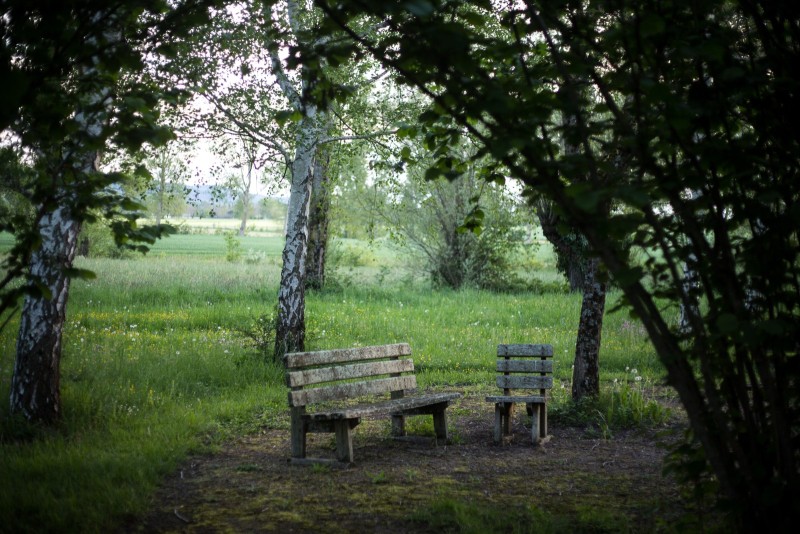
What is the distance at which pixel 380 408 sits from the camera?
263 inches

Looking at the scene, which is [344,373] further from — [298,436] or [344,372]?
[298,436]

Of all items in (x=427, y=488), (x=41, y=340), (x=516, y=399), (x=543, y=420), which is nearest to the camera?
(x=427, y=488)

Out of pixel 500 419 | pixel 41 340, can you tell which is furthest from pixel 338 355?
pixel 41 340

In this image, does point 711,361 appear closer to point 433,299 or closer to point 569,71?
point 569,71

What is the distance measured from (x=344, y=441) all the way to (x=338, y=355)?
105cm

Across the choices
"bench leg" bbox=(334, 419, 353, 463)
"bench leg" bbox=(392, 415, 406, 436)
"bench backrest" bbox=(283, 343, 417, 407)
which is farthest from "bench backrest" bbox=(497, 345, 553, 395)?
"bench leg" bbox=(334, 419, 353, 463)

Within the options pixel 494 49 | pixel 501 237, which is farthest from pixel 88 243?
pixel 494 49

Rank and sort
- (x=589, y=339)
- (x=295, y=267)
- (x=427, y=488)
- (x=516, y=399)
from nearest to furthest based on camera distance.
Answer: (x=427, y=488) → (x=516, y=399) → (x=589, y=339) → (x=295, y=267)

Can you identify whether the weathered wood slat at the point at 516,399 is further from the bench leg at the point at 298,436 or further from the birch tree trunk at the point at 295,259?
the birch tree trunk at the point at 295,259

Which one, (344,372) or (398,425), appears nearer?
(344,372)

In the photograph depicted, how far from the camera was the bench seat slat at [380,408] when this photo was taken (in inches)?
252

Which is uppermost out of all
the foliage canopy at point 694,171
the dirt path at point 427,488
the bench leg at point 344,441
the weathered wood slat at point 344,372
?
the foliage canopy at point 694,171

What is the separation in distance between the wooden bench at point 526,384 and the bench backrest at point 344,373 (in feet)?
3.28

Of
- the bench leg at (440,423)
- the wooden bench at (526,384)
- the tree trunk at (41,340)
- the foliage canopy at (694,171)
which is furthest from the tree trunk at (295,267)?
the foliage canopy at (694,171)
